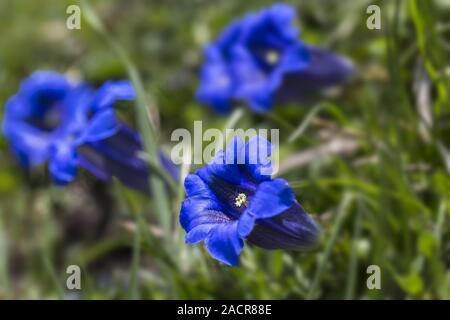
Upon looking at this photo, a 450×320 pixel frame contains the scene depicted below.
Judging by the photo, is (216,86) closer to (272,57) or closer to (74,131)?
(272,57)

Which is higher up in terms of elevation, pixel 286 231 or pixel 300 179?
pixel 300 179

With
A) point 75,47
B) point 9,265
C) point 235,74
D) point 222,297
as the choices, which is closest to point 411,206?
point 222,297

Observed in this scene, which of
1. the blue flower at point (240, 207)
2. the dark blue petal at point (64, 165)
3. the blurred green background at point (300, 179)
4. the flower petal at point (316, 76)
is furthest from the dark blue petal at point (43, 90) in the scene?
the blue flower at point (240, 207)

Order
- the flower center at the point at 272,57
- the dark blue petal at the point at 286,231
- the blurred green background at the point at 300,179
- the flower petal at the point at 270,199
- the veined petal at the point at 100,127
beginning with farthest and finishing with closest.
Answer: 1. the flower center at the point at 272,57
2. the veined petal at the point at 100,127
3. the blurred green background at the point at 300,179
4. the dark blue petal at the point at 286,231
5. the flower petal at the point at 270,199

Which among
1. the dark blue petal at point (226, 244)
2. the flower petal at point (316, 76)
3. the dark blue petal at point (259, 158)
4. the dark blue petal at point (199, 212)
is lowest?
the dark blue petal at point (226, 244)

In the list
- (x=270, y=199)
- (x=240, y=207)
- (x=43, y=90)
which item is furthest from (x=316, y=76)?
(x=270, y=199)

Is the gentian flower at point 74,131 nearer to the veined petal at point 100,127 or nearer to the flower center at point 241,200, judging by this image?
the veined petal at point 100,127

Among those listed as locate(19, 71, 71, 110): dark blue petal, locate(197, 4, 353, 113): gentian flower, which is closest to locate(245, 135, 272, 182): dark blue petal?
locate(197, 4, 353, 113): gentian flower
